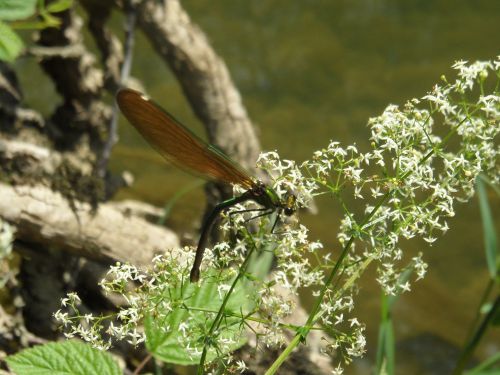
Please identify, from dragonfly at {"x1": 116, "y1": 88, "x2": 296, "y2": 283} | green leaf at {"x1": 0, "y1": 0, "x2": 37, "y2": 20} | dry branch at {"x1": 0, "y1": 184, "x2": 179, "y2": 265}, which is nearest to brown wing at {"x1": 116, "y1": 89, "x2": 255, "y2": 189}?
dragonfly at {"x1": 116, "y1": 88, "x2": 296, "y2": 283}

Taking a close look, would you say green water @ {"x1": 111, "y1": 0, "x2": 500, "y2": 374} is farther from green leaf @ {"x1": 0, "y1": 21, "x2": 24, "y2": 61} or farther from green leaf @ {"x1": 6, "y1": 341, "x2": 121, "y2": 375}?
green leaf @ {"x1": 6, "y1": 341, "x2": 121, "y2": 375}

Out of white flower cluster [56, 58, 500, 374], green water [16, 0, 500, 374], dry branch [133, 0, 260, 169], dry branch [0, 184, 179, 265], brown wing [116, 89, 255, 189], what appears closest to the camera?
white flower cluster [56, 58, 500, 374]

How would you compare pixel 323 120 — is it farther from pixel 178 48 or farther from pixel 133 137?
→ pixel 178 48

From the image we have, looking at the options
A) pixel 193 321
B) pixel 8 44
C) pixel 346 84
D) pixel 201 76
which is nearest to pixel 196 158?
pixel 193 321

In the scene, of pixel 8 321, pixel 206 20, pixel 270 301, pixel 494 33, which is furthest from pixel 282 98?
pixel 270 301

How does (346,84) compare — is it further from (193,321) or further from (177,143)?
(193,321)

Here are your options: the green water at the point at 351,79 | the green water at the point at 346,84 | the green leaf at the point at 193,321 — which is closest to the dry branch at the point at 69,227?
the green leaf at the point at 193,321
